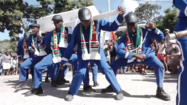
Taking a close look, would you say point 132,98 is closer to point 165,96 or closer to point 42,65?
point 165,96

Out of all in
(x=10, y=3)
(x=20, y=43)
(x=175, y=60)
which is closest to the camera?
(x=20, y=43)

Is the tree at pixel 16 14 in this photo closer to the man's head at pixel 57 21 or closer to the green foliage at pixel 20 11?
the green foliage at pixel 20 11

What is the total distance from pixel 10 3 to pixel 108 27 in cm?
1288

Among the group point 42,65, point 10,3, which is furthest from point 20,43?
point 10,3

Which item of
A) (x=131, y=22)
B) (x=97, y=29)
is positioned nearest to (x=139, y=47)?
(x=131, y=22)

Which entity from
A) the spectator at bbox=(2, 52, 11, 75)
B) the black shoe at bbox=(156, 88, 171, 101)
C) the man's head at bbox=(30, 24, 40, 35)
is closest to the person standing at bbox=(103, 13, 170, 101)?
the black shoe at bbox=(156, 88, 171, 101)

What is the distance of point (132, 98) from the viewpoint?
159 inches

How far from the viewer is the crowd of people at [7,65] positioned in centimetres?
1282

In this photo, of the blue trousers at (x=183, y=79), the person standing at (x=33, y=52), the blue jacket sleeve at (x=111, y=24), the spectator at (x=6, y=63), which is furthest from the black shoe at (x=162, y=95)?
the spectator at (x=6, y=63)

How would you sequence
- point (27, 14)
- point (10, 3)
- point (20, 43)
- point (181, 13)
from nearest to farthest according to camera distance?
point (181, 13) < point (20, 43) < point (10, 3) < point (27, 14)

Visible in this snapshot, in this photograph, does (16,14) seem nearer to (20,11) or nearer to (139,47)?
(20,11)

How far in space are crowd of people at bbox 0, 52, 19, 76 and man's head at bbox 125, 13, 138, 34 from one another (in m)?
10.6

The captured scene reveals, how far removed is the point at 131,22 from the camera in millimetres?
4199

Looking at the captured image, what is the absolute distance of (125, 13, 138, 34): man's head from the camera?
416 cm
